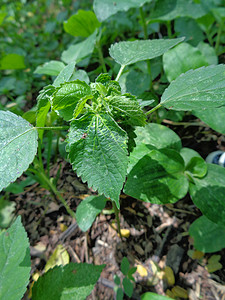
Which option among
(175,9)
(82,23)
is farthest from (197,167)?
(82,23)

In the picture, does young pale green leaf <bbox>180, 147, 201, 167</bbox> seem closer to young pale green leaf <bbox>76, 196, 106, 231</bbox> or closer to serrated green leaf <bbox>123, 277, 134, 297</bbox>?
young pale green leaf <bbox>76, 196, 106, 231</bbox>

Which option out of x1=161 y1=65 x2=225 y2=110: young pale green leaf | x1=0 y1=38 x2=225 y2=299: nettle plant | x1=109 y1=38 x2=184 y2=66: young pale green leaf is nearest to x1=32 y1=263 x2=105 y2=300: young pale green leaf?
x1=0 y1=38 x2=225 y2=299: nettle plant

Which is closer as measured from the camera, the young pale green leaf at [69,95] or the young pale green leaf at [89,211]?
the young pale green leaf at [69,95]

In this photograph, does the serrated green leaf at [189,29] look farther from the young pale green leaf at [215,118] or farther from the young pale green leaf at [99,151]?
the young pale green leaf at [99,151]

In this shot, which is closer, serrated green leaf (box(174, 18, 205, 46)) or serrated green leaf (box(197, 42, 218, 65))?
serrated green leaf (box(197, 42, 218, 65))

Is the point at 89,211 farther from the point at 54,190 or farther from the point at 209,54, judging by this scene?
the point at 209,54

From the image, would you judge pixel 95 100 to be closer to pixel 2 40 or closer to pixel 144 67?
pixel 144 67

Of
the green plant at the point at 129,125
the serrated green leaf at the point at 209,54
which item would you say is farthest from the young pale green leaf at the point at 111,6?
the serrated green leaf at the point at 209,54
